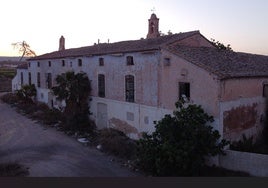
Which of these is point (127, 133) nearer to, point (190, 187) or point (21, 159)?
point (21, 159)

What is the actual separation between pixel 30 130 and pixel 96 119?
4250 mm

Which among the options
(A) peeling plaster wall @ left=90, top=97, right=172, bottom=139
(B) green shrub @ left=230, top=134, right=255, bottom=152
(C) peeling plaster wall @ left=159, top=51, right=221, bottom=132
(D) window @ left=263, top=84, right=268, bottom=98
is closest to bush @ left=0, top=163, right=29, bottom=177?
(A) peeling plaster wall @ left=90, top=97, right=172, bottom=139

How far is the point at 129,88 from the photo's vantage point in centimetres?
1596

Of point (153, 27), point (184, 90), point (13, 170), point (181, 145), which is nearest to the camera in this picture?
point (181, 145)

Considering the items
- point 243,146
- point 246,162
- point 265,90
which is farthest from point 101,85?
point 246,162

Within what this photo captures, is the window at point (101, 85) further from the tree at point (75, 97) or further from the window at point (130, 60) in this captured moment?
the window at point (130, 60)

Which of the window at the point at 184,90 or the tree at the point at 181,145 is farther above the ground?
the window at the point at 184,90

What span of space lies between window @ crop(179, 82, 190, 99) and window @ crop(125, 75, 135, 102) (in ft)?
11.3

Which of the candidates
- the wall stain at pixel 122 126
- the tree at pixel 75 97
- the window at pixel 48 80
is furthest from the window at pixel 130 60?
the window at pixel 48 80

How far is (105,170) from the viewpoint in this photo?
11.6m

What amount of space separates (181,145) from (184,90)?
3062 millimetres

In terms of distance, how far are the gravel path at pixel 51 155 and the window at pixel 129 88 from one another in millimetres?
A: 3345

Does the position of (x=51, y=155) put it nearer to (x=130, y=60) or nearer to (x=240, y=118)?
(x=130, y=60)

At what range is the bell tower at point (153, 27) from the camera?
63.0 ft
